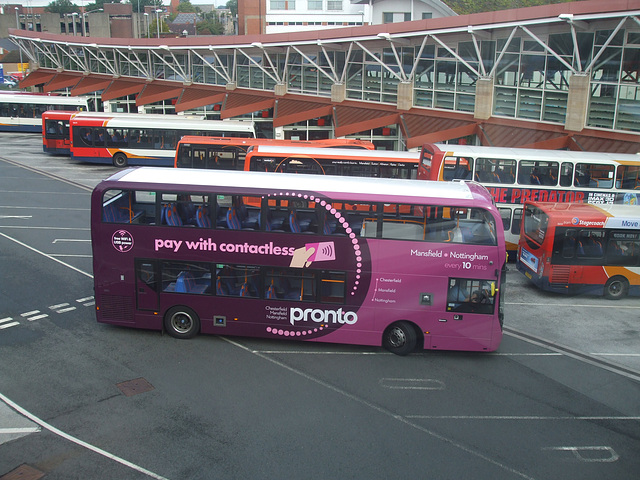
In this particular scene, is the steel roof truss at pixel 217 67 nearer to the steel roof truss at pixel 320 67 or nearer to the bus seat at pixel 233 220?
the steel roof truss at pixel 320 67

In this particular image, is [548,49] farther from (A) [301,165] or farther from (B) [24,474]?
(B) [24,474]

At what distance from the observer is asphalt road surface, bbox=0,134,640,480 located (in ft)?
26.8

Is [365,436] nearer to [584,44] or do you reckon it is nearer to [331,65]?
[584,44]

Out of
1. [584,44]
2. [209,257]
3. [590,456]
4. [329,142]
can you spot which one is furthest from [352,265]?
[584,44]

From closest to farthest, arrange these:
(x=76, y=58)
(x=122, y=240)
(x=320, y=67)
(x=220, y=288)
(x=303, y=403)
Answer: (x=303, y=403) < (x=122, y=240) < (x=220, y=288) < (x=320, y=67) < (x=76, y=58)

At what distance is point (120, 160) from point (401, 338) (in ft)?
85.5

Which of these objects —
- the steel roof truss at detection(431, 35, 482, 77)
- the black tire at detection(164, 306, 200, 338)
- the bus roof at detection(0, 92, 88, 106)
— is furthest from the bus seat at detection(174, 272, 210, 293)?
the bus roof at detection(0, 92, 88, 106)

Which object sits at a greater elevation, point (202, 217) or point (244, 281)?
point (202, 217)

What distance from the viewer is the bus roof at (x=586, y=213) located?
15938 millimetres

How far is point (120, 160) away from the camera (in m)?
33.5

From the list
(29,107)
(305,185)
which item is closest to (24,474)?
(305,185)

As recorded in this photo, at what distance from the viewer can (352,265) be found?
11.5m

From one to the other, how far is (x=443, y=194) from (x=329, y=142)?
14.0 metres

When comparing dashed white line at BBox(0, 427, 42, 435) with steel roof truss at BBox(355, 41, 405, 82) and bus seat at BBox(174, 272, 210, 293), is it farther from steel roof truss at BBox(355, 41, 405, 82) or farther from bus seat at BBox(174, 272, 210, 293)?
steel roof truss at BBox(355, 41, 405, 82)
